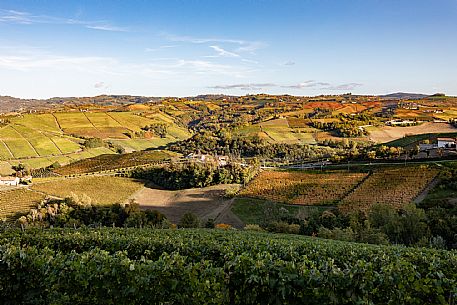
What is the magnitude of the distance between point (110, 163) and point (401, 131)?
348ft

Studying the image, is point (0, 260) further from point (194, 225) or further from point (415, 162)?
point (415, 162)

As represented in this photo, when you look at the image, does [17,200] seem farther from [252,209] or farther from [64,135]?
[64,135]

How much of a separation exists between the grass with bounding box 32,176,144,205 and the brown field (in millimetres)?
86891

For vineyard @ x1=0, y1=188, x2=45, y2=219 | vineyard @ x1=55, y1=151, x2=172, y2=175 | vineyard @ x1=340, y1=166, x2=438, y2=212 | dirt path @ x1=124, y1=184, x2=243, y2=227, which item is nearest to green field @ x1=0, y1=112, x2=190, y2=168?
vineyard @ x1=55, y1=151, x2=172, y2=175

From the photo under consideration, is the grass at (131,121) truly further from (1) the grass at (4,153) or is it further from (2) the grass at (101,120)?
(1) the grass at (4,153)

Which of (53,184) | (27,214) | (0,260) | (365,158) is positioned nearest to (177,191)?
(53,184)

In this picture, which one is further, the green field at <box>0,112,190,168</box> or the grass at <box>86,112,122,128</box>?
the grass at <box>86,112,122,128</box>

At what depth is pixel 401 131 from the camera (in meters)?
127

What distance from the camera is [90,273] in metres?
8.99

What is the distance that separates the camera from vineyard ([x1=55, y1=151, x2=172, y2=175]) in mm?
102438

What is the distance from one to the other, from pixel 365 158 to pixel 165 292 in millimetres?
70865

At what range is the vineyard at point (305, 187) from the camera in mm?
59719

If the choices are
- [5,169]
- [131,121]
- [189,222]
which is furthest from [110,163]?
[131,121]

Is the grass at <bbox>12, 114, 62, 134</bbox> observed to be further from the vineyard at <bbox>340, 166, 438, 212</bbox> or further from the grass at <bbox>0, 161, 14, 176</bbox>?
the vineyard at <bbox>340, 166, 438, 212</bbox>
